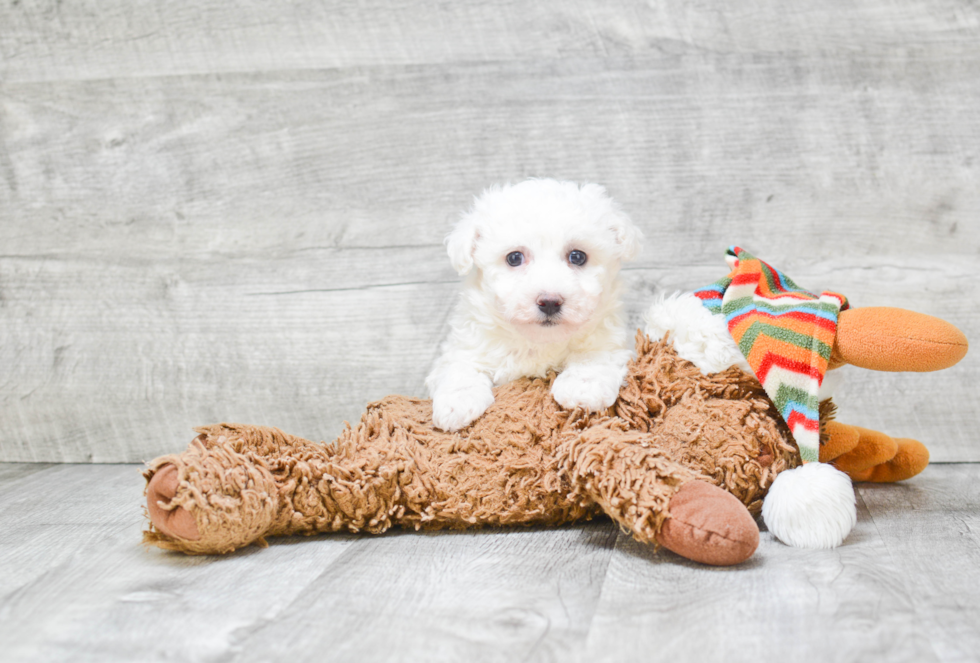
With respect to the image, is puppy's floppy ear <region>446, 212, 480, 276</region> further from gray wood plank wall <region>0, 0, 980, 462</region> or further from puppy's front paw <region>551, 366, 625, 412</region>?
gray wood plank wall <region>0, 0, 980, 462</region>

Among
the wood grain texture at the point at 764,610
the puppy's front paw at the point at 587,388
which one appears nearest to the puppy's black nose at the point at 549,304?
the puppy's front paw at the point at 587,388

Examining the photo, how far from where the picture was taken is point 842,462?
1.66m

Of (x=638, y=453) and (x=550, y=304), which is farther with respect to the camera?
(x=550, y=304)

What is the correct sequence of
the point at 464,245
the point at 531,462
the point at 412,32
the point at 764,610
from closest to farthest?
the point at 764,610
the point at 531,462
the point at 464,245
the point at 412,32

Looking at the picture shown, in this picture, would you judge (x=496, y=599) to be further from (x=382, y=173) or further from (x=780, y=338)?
(x=382, y=173)

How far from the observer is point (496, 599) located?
3.47 ft

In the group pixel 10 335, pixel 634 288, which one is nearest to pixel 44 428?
pixel 10 335

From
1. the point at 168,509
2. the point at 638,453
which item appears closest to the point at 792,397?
the point at 638,453

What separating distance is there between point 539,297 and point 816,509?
548mm

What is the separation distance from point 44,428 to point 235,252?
0.72 m

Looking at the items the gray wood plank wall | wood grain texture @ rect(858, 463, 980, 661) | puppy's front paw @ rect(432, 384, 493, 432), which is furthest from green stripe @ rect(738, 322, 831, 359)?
the gray wood plank wall

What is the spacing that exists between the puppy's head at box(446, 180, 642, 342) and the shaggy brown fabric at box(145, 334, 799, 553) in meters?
0.16

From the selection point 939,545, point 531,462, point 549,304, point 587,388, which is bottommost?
point 939,545

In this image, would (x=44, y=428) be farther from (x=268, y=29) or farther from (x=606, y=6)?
(x=606, y=6)
